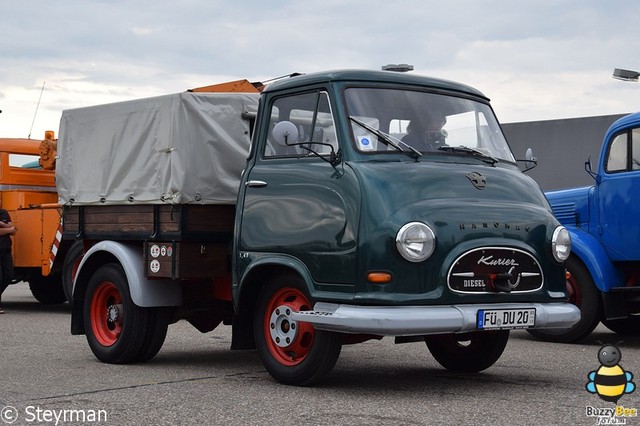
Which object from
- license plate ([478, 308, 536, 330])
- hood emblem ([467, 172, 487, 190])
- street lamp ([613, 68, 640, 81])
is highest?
street lamp ([613, 68, 640, 81])

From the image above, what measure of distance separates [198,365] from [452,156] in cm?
310

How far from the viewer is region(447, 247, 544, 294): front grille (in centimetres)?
726

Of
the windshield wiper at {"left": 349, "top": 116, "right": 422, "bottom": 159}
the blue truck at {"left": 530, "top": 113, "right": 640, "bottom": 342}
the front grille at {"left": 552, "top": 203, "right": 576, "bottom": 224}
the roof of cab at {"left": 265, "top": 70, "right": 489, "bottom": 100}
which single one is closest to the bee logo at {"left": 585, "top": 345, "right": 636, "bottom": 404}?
the windshield wiper at {"left": 349, "top": 116, "right": 422, "bottom": 159}

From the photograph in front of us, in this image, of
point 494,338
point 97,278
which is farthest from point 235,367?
point 494,338

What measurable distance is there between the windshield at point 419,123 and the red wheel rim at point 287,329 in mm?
1240

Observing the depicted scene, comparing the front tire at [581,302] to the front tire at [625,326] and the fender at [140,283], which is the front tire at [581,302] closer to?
the front tire at [625,326]

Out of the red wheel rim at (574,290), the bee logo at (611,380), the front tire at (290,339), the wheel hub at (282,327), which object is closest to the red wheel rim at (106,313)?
the front tire at (290,339)

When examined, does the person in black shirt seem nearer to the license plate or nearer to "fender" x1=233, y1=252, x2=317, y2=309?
"fender" x1=233, y1=252, x2=317, y2=309

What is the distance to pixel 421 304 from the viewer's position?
7.14m

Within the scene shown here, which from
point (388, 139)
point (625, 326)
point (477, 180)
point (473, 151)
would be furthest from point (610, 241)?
point (388, 139)

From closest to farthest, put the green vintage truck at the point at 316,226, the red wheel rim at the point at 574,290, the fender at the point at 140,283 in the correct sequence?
the green vintage truck at the point at 316,226 → the fender at the point at 140,283 → the red wheel rim at the point at 574,290

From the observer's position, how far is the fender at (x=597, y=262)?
11039 mm

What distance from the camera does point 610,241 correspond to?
436 inches

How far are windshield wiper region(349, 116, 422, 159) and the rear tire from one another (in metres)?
10.2
